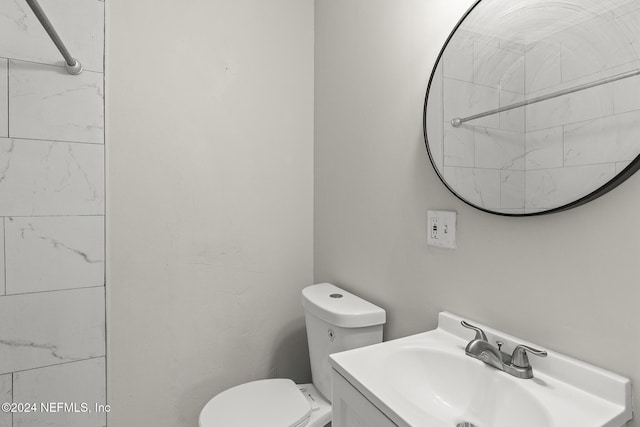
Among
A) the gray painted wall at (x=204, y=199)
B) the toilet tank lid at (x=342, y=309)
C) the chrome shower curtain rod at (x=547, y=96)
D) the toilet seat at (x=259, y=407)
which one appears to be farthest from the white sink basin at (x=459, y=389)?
the gray painted wall at (x=204, y=199)

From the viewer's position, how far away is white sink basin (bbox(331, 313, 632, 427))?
0.68 meters

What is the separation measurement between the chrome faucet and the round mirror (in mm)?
316

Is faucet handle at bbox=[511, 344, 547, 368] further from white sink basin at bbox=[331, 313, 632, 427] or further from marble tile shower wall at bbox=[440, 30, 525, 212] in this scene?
marble tile shower wall at bbox=[440, 30, 525, 212]

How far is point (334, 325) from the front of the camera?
1.27 meters

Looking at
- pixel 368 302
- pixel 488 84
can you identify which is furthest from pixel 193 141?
pixel 488 84

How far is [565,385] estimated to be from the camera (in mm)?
765

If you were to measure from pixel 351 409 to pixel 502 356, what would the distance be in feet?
1.28

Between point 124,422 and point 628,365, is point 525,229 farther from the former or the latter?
point 124,422

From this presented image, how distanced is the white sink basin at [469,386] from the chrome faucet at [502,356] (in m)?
0.02

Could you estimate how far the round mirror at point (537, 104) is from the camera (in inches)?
27.0

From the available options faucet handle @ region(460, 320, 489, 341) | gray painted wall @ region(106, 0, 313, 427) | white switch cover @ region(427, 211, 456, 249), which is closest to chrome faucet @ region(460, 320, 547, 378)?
faucet handle @ region(460, 320, 489, 341)

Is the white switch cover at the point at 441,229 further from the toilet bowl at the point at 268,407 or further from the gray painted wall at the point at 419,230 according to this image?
the toilet bowl at the point at 268,407

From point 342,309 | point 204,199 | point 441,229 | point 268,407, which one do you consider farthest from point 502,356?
point 204,199

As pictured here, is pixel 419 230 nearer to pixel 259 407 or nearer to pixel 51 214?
pixel 259 407
